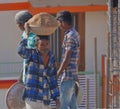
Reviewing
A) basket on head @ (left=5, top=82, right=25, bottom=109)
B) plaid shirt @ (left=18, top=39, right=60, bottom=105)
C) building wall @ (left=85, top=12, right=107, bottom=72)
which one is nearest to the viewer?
plaid shirt @ (left=18, top=39, right=60, bottom=105)

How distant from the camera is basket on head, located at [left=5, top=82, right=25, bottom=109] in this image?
8.55 metres

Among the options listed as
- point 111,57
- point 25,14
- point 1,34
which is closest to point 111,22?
point 111,57

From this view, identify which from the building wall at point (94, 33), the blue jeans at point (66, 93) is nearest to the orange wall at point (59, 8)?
the building wall at point (94, 33)

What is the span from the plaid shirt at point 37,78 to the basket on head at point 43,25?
0.78ft

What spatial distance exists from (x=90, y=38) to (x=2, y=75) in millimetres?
2524

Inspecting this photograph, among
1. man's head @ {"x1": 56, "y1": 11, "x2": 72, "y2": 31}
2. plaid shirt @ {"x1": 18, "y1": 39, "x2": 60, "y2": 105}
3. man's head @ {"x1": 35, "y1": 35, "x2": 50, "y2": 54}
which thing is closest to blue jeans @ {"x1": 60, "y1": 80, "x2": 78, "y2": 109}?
man's head @ {"x1": 56, "y1": 11, "x2": 72, "y2": 31}

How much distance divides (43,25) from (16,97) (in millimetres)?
1682

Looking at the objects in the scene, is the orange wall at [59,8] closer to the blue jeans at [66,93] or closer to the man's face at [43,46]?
the blue jeans at [66,93]

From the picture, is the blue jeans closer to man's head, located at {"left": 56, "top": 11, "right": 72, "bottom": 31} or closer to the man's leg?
the man's leg

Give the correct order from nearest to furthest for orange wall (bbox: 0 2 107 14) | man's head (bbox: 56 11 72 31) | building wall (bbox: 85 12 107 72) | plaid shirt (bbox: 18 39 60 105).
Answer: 1. plaid shirt (bbox: 18 39 60 105)
2. man's head (bbox: 56 11 72 31)
3. orange wall (bbox: 0 2 107 14)
4. building wall (bbox: 85 12 107 72)

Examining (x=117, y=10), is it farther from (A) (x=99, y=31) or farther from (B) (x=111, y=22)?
(A) (x=99, y=31)

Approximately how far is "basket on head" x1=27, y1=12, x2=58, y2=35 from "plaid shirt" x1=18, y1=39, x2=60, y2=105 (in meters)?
0.24

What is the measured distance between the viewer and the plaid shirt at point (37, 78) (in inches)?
Answer: 283

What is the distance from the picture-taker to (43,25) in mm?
7285
